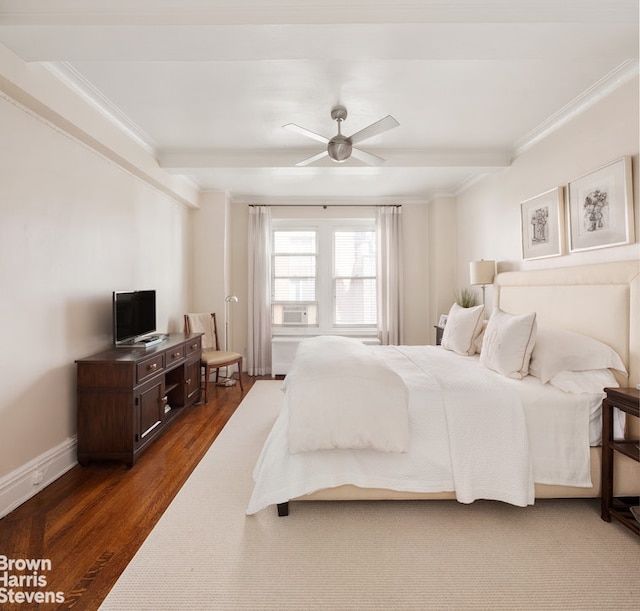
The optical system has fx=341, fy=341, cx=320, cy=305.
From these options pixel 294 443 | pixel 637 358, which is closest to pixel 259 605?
pixel 294 443

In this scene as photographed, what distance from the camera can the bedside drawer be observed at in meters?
2.62

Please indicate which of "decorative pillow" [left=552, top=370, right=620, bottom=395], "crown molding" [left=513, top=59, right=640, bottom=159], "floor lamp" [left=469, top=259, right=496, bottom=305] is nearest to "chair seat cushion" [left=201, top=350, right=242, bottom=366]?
"floor lamp" [left=469, top=259, right=496, bottom=305]

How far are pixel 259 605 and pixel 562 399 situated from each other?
6.20 feet

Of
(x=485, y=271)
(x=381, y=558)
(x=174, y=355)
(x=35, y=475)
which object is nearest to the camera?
(x=381, y=558)

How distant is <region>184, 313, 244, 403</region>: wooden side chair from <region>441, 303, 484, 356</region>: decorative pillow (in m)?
2.49

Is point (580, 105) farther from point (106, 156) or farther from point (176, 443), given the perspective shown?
point (176, 443)

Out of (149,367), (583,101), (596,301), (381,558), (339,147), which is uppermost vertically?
(583,101)

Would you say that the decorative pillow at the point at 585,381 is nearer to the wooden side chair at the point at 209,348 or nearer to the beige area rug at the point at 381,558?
the beige area rug at the point at 381,558

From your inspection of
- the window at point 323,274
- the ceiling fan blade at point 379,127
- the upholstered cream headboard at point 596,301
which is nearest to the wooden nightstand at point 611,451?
the upholstered cream headboard at point 596,301

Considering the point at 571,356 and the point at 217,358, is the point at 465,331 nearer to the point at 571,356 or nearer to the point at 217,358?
the point at 571,356

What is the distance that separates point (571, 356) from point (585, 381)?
0.17 meters

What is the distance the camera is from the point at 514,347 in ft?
7.65

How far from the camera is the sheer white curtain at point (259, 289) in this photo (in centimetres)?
533

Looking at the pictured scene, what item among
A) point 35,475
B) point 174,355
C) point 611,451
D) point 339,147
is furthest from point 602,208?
point 35,475
